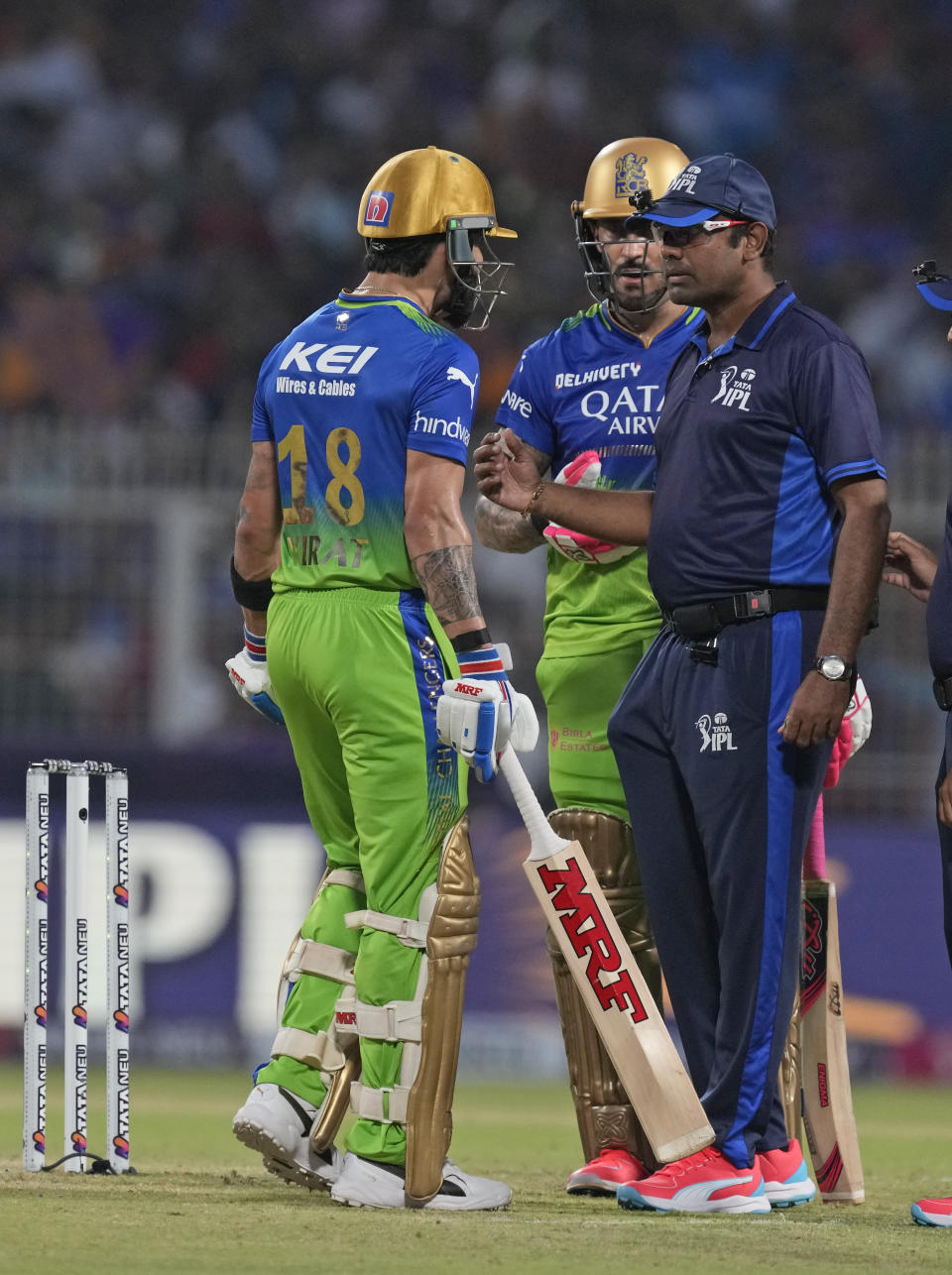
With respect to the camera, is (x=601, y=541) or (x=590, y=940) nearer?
(x=590, y=940)

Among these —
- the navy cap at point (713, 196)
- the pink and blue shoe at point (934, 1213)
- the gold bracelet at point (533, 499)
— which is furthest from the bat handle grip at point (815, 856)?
the navy cap at point (713, 196)

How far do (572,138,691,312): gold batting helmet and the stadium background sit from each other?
13.5 ft

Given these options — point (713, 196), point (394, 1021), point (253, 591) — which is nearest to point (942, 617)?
point (713, 196)

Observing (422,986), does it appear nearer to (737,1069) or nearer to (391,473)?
(737,1069)

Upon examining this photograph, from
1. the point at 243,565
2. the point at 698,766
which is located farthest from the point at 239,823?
the point at 698,766

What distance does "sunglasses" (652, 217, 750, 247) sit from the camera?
4.90 metres

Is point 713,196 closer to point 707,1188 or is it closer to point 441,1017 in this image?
point 441,1017

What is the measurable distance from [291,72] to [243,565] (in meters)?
10.8

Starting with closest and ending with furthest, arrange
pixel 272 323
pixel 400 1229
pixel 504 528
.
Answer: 1. pixel 400 1229
2. pixel 504 528
3. pixel 272 323

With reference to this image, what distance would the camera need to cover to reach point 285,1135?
16.2ft

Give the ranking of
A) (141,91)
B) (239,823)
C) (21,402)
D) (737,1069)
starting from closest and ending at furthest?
(737,1069) < (239,823) < (21,402) < (141,91)

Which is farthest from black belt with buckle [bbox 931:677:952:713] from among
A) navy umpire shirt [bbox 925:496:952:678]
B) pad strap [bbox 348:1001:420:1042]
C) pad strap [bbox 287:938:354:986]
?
pad strap [bbox 287:938:354:986]

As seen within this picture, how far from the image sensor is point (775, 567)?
479 cm

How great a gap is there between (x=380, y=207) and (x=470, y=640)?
46.5 inches
